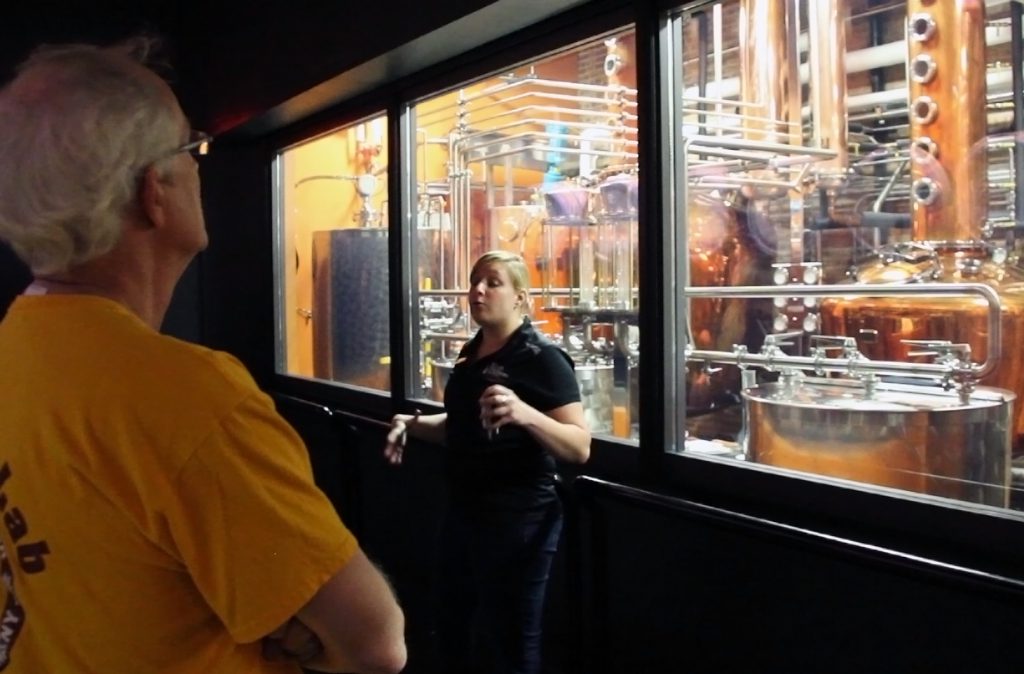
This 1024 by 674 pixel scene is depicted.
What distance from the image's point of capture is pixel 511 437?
6.74ft

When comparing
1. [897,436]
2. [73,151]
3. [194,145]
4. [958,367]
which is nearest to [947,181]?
[958,367]

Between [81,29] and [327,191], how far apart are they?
1430 mm

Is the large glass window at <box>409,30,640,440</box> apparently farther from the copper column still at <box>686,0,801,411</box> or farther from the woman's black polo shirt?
the woman's black polo shirt

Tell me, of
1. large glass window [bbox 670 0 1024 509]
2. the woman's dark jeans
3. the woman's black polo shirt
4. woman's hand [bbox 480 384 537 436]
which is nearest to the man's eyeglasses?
woman's hand [bbox 480 384 537 436]

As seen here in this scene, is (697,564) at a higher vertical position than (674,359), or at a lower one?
lower

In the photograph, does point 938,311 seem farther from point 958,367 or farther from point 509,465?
point 509,465

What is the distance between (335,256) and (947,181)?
2.86 meters

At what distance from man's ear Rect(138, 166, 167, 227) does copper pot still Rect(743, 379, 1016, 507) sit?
1.54 m

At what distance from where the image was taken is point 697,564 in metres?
2.23

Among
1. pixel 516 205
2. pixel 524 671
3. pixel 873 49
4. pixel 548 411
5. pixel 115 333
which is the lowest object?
pixel 524 671

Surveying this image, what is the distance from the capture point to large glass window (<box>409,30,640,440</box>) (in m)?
2.71

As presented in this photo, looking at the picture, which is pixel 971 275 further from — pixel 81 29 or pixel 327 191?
pixel 81 29

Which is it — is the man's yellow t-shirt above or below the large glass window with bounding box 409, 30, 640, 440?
below

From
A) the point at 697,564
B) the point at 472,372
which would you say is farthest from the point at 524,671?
the point at 472,372
